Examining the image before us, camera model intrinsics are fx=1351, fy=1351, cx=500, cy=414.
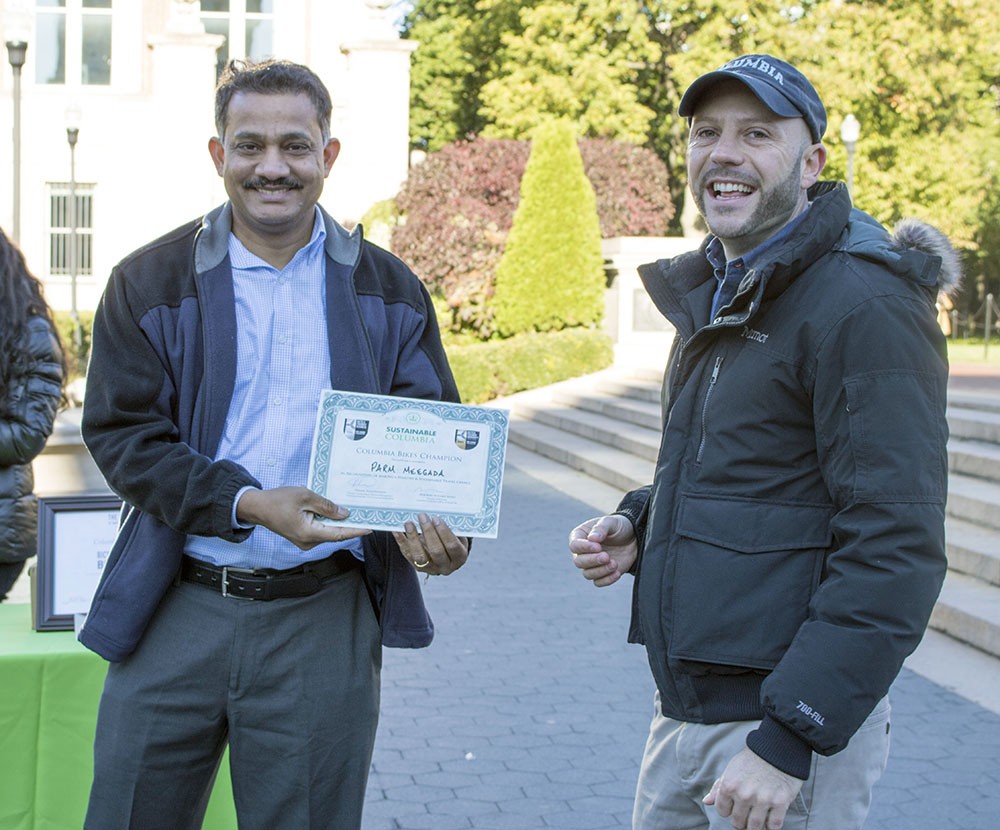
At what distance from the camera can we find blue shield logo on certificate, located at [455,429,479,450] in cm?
285

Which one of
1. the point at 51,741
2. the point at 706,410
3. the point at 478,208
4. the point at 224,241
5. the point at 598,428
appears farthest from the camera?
the point at 478,208

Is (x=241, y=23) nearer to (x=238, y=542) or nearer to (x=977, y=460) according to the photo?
(x=977, y=460)

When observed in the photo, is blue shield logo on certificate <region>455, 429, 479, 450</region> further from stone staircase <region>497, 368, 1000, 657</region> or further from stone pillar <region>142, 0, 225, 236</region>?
stone pillar <region>142, 0, 225, 236</region>

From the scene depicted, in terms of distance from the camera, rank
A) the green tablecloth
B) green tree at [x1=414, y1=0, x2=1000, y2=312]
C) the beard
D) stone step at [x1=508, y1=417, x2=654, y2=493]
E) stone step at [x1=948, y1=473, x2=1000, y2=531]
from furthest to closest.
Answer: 1. green tree at [x1=414, y1=0, x2=1000, y2=312]
2. stone step at [x1=508, y1=417, x2=654, y2=493]
3. stone step at [x1=948, y1=473, x2=1000, y2=531]
4. the green tablecloth
5. the beard

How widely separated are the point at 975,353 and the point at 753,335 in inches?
1007

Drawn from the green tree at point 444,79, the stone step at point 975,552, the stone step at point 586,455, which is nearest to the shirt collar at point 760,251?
the stone step at point 975,552

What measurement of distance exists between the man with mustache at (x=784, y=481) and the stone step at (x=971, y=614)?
4.56 m

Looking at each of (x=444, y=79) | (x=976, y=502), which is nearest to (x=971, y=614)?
(x=976, y=502)

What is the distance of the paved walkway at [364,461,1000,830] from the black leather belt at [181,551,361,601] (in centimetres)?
216

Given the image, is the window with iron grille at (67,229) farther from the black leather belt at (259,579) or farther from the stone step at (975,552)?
the black leather belt at (259,579)

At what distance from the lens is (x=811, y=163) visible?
2.63 m

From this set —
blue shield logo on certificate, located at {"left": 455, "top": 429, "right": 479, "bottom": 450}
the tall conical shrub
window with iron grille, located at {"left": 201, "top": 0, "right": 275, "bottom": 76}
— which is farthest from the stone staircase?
window with iron grille, located at {"left": 201, "top": 0, "right": 275, "bottom": 76}

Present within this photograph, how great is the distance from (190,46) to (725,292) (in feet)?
96.3

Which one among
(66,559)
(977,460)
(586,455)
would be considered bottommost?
(586,455)
